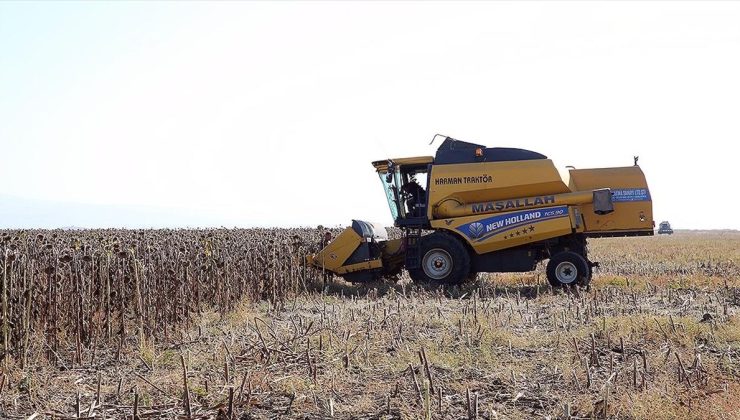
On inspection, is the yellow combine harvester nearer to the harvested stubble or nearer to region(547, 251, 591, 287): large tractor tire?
region(547, 251, 591, 287): large tractor tire

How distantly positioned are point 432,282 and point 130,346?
6.51 m

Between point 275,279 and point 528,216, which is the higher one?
point 528,216

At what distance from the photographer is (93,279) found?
808cm

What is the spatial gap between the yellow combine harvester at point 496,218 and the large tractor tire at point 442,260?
0.02m

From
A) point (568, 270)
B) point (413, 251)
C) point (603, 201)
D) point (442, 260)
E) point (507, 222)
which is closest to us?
point (603, 201)

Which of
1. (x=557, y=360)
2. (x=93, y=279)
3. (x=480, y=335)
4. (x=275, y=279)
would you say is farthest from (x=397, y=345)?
(x=275, y=279)

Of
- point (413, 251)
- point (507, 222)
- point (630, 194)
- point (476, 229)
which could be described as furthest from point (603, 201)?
point (413, 251)

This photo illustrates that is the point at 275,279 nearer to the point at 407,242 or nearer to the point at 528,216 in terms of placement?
the point at 407,242

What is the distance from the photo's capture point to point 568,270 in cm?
1263

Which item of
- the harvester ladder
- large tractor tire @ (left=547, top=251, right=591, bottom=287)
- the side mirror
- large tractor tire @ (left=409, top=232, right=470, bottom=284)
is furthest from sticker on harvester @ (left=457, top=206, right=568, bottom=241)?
the harvester ladder

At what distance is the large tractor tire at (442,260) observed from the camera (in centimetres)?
1290

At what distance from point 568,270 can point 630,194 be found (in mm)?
1673

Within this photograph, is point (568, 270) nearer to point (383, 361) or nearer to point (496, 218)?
point (496, 218)

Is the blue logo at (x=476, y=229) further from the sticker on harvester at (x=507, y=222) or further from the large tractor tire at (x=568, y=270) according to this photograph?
the large tractor tire at (x=568, y=270)
